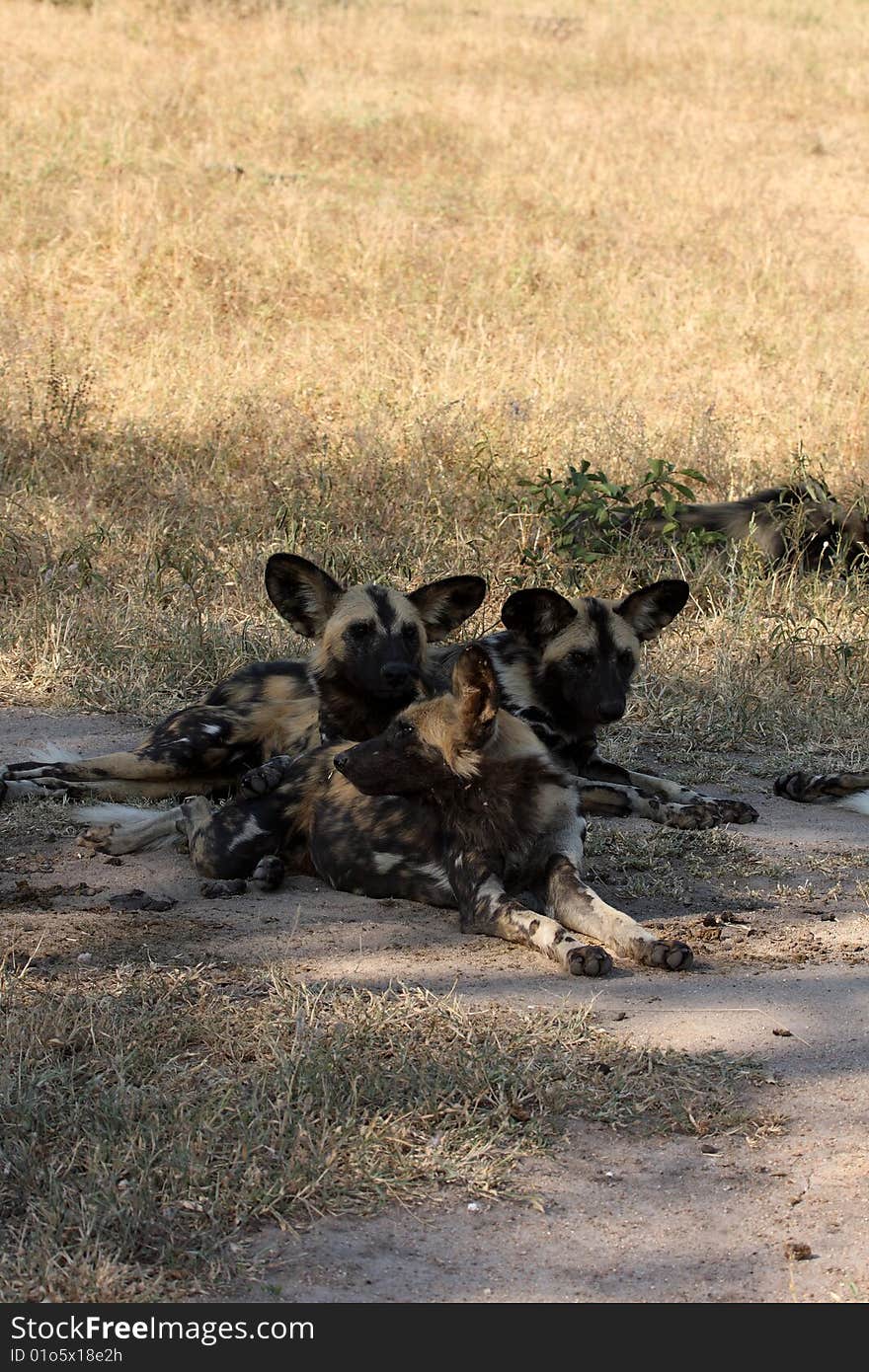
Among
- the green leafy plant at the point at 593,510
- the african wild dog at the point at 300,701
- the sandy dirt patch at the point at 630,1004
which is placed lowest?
the sandy dirt patch at the point at 630,1004

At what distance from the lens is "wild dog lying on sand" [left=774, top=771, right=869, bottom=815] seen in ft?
15.9

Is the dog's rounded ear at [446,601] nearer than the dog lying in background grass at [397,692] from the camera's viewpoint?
No

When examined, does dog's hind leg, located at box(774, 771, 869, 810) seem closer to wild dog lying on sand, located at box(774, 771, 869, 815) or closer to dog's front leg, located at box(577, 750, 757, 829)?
wild dog lying on sand, located at box(774, 771, 869, 815)

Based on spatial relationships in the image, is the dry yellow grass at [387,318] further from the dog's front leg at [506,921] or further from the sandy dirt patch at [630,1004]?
the dog's front leg at [506,921]

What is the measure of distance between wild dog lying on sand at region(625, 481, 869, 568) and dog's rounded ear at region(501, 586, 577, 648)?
2143 millimetres

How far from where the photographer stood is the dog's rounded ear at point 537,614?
461 centimetres

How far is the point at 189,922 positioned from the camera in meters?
3.68

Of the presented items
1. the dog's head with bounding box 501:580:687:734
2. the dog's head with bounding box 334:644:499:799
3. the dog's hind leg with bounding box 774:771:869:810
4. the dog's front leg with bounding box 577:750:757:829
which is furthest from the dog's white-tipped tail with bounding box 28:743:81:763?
the dog's hind leg with bounding box 774:771:869:810

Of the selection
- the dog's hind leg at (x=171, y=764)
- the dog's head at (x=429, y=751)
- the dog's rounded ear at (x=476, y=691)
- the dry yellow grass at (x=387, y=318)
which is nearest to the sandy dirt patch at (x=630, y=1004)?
the dog's hind leg at (x=171, y=764)

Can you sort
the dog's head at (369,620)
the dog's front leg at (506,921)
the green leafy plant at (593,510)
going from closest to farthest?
the dog's front leg at (506,921)
the dog's head at (369,620)
the green leafy plant at (593,510)

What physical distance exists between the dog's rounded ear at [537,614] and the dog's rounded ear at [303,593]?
533mm

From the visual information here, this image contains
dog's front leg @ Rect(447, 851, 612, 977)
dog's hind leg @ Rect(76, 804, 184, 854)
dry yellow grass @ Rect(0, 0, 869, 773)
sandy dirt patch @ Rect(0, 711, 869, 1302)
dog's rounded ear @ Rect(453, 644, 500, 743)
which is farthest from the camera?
dry yellow grass @ Rect(0, 0, 869, 773)
